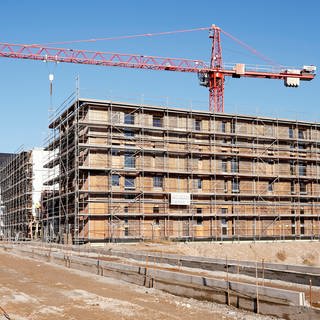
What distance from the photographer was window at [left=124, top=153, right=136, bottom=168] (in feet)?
146

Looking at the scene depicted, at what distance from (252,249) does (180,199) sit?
7.88 metres

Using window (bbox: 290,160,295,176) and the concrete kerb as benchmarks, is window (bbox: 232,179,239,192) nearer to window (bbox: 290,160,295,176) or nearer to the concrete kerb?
window (bbox: 290,160,295,176)

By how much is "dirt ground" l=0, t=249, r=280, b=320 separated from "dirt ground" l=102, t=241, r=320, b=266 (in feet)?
62.7

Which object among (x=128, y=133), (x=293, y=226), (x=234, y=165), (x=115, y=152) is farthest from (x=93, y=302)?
(x=293, y=226)

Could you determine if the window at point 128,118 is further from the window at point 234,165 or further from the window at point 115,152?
the window at point 234,165

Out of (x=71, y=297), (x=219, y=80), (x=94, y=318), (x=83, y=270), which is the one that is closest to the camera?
(x=94, y=318)

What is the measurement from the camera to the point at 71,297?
16.7 metres

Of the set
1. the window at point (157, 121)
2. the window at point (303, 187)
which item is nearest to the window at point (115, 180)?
the window at point (157, 121)

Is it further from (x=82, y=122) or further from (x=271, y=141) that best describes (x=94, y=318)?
(x=271, y=141)

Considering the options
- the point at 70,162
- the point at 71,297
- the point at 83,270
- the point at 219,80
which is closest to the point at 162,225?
the point at 70,162

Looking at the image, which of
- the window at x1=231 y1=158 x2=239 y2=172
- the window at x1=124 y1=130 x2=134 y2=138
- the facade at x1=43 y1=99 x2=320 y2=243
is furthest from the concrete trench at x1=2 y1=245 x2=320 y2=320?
the window at x1=231 y1=158 x2=239 y2=172

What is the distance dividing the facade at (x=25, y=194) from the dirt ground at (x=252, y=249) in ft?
65.4

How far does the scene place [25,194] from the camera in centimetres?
5841

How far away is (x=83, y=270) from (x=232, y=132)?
28.1 meters
